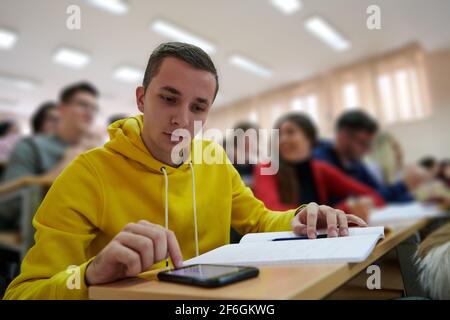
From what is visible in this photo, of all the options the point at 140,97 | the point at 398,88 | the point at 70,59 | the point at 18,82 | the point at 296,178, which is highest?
the point at 70,59

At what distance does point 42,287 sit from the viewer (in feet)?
1.24

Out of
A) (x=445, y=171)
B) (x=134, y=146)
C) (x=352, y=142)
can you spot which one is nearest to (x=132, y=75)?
(x=134, y=146)

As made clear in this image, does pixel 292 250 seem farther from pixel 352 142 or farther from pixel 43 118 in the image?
pixel 43 118

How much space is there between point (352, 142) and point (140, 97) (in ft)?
5.15

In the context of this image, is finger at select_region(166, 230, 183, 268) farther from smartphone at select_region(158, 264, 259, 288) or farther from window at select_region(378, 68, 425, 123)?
window at select_region(378, 68, 425, 123)

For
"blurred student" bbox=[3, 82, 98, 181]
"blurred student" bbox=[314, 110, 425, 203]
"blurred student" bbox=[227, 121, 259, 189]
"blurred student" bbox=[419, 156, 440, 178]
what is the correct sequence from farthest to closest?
1. "blurred student" bbox=[419, 156, 440, 178]
2. "blurred student" bbox=[314, 110, 425, 203]
3. "blurred student" bbox=[3, 82, 98, 181]
4. "blurred student" bbox=[227, 121, 259, 189]

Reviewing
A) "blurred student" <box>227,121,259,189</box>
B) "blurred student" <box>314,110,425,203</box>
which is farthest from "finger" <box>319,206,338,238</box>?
"blurred student" <box>314,110,425,203</box>

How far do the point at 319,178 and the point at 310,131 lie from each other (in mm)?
188

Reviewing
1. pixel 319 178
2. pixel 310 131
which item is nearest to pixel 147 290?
pixel 319 178

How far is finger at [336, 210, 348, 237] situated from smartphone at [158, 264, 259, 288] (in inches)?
7.0

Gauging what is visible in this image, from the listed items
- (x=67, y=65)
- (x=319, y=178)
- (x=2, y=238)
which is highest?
(x=67, y=65)

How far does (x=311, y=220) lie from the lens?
45 cm

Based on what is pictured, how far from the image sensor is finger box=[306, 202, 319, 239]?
0.45m
